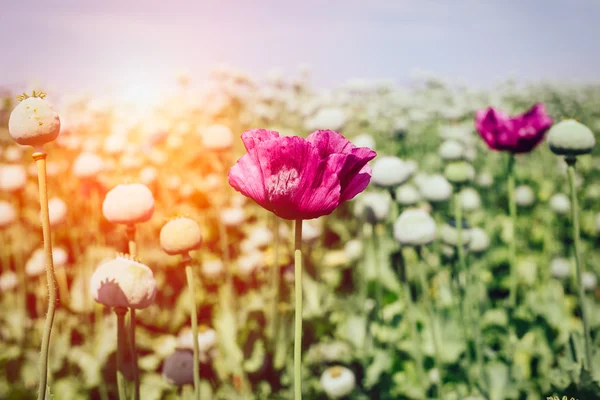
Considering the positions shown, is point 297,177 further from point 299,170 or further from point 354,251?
point 354,251

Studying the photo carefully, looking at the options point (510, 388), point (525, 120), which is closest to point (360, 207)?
point (525, 120)

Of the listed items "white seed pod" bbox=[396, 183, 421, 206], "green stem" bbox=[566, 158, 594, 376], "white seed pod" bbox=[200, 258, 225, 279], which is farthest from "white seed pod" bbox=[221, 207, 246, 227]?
"green stem" bbox=[566, 158, 594, 376]

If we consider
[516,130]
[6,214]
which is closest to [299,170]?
[516,130]

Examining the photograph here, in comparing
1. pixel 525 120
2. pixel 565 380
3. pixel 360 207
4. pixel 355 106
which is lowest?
pixel 565 380

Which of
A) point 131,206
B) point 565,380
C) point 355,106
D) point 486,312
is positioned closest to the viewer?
point 131,206

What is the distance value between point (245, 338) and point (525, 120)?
98cm

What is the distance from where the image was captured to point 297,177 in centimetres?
55

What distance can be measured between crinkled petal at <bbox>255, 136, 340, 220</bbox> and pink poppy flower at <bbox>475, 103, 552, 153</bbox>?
2.79 feet

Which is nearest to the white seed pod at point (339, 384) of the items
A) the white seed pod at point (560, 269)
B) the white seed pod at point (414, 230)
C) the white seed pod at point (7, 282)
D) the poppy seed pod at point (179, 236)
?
the white seed pod at point (414, 230)

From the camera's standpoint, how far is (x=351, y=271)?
6.33ft

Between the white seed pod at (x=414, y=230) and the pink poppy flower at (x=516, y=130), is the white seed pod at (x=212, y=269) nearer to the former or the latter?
the white seed pod at (x=414, y=230)

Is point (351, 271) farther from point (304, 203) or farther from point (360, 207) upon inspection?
point (304, 203)

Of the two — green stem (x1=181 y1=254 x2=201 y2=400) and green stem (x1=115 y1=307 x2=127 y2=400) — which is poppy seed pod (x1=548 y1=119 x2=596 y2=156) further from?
green stem (x1=115 y1=307 x2=127 y2=400)

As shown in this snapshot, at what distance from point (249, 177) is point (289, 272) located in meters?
0.98
